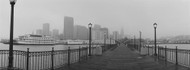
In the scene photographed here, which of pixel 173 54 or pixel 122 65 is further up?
pixel 173 54

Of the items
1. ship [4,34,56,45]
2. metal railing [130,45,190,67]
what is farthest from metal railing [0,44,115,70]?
ship [4,34,56,45]

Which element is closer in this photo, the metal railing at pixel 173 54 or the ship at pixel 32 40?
the metal railing at pixel 173 54

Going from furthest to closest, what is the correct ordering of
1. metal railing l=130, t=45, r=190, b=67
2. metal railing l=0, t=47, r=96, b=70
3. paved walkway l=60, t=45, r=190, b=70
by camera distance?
metal railing l=130, t=45, r=190, b=67 < paved walkway l=60, t=45, r=190, b=70 < metal railing l=0, t=47, r=96, b=70

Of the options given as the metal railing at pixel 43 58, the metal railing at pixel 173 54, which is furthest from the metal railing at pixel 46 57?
the metal railing at pixel 173 54

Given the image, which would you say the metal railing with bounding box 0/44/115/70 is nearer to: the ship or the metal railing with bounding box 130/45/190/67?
the metal railing with bounding box 130/45/190/67

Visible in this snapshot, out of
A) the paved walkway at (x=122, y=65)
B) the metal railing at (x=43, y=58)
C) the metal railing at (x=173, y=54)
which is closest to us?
the metal railing at (x=43, y=58)

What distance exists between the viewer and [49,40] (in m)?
106

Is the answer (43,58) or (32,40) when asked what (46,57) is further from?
(32,40)

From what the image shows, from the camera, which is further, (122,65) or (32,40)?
(32,40)

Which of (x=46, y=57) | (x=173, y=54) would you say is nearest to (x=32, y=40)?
(x=173, y=54)

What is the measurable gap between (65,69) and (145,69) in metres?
5.27

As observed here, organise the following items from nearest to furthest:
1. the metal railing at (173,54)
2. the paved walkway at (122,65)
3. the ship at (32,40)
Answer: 1. the paved walkway at (122,65)
2. the metal railing at (173,54)
3. the ship at (32,40)

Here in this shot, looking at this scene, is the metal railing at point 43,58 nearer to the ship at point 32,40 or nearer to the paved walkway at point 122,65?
the paved walkway at point 122,65

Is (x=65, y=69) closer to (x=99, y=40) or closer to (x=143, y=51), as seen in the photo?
(x=143, y=51)
